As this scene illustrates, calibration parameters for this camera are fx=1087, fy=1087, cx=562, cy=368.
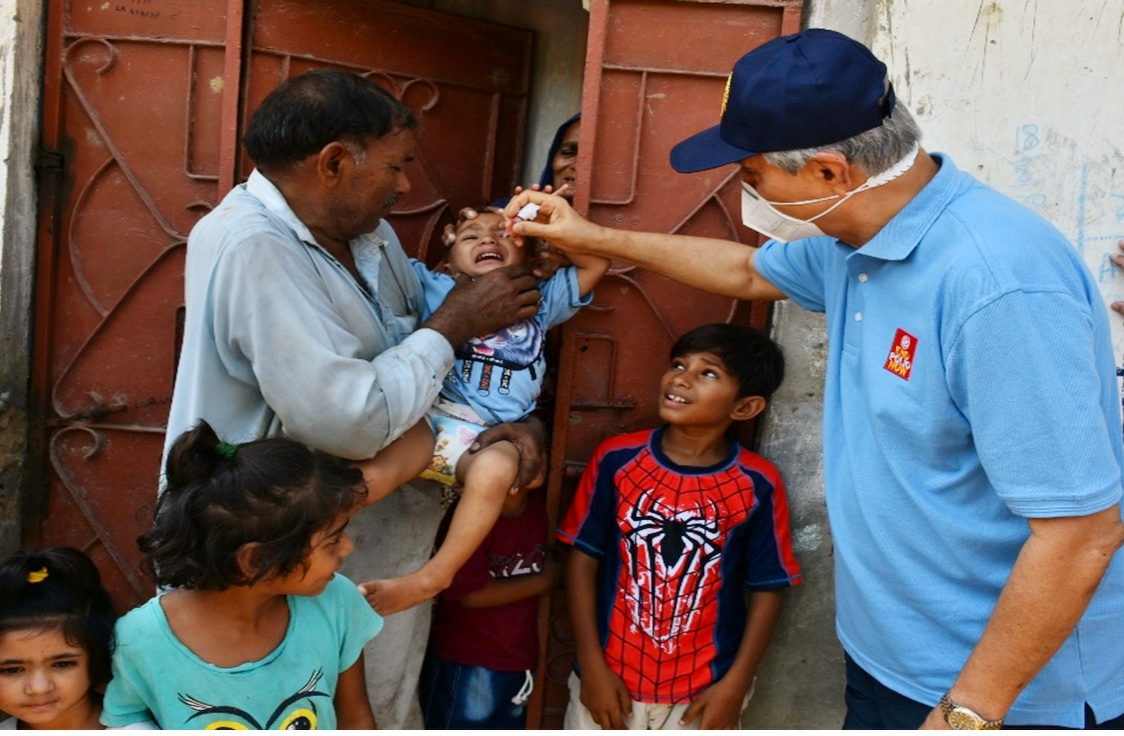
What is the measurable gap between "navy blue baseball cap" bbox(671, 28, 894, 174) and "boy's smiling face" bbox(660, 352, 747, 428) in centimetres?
91

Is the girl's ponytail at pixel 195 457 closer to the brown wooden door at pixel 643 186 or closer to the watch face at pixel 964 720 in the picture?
the brown wooden door at pixel 643 186

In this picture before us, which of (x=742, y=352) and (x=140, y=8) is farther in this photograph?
(x=140, y=8)

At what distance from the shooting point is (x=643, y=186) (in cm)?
319

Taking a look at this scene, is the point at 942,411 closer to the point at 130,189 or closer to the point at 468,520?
the point at 468,520

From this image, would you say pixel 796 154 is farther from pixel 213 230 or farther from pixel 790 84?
pixel 213 230

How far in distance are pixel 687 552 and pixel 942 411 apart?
1143mm

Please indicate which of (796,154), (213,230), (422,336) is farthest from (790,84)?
(213,230)

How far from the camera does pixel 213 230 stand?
7.93 ft

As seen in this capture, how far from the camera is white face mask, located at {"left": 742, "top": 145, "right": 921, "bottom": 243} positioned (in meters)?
2.07

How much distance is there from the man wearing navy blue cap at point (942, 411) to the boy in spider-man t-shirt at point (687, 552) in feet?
2.08

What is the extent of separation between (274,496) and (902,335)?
1.28 metres

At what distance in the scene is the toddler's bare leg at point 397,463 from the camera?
2.55 meters

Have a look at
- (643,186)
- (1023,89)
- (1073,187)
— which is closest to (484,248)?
(643,186)

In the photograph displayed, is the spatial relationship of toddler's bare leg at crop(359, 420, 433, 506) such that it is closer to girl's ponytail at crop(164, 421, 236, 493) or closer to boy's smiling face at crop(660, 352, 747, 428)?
girl's ponytail at crop(164, 421, 236, 493)
